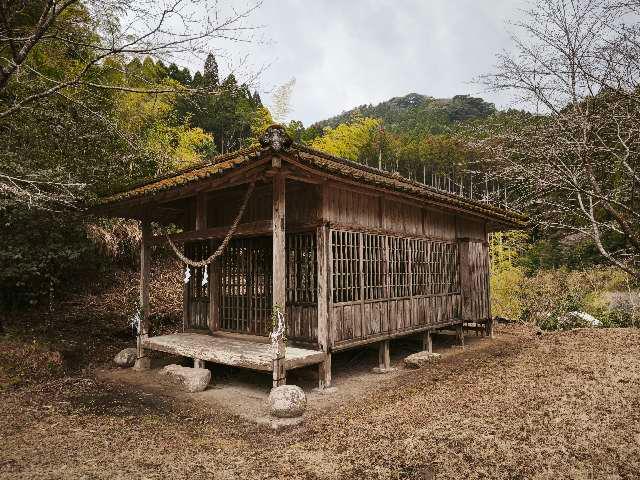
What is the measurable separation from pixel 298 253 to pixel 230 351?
2224 millimetres

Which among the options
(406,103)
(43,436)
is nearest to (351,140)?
(43,436)

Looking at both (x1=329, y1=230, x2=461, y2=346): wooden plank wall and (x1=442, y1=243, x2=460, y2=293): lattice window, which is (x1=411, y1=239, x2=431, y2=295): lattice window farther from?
(x1=442, y1=243, x2=460, y2=293): lattice window

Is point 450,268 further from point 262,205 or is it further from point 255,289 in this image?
point 262,205

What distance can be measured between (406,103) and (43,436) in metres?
101

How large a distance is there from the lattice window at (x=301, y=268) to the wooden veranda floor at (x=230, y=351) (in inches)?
39.9

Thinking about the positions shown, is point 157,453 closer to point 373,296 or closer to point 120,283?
point 373,296

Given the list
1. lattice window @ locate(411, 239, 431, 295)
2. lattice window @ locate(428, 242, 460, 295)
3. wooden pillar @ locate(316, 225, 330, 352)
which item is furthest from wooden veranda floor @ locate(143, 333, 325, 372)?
lattice window @ locate(428, 242, 460, 295)

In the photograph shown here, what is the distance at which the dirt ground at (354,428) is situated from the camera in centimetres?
429

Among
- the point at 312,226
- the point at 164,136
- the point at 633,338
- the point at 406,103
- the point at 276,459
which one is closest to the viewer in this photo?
the point at 276,459

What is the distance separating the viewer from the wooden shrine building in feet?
22.3

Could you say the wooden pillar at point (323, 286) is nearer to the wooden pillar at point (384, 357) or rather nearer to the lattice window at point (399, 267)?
the wooden pillar at point (384, 357)

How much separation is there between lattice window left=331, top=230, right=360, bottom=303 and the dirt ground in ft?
5.62

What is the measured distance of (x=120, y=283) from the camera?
1463 cm

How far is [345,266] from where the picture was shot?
8.09m
